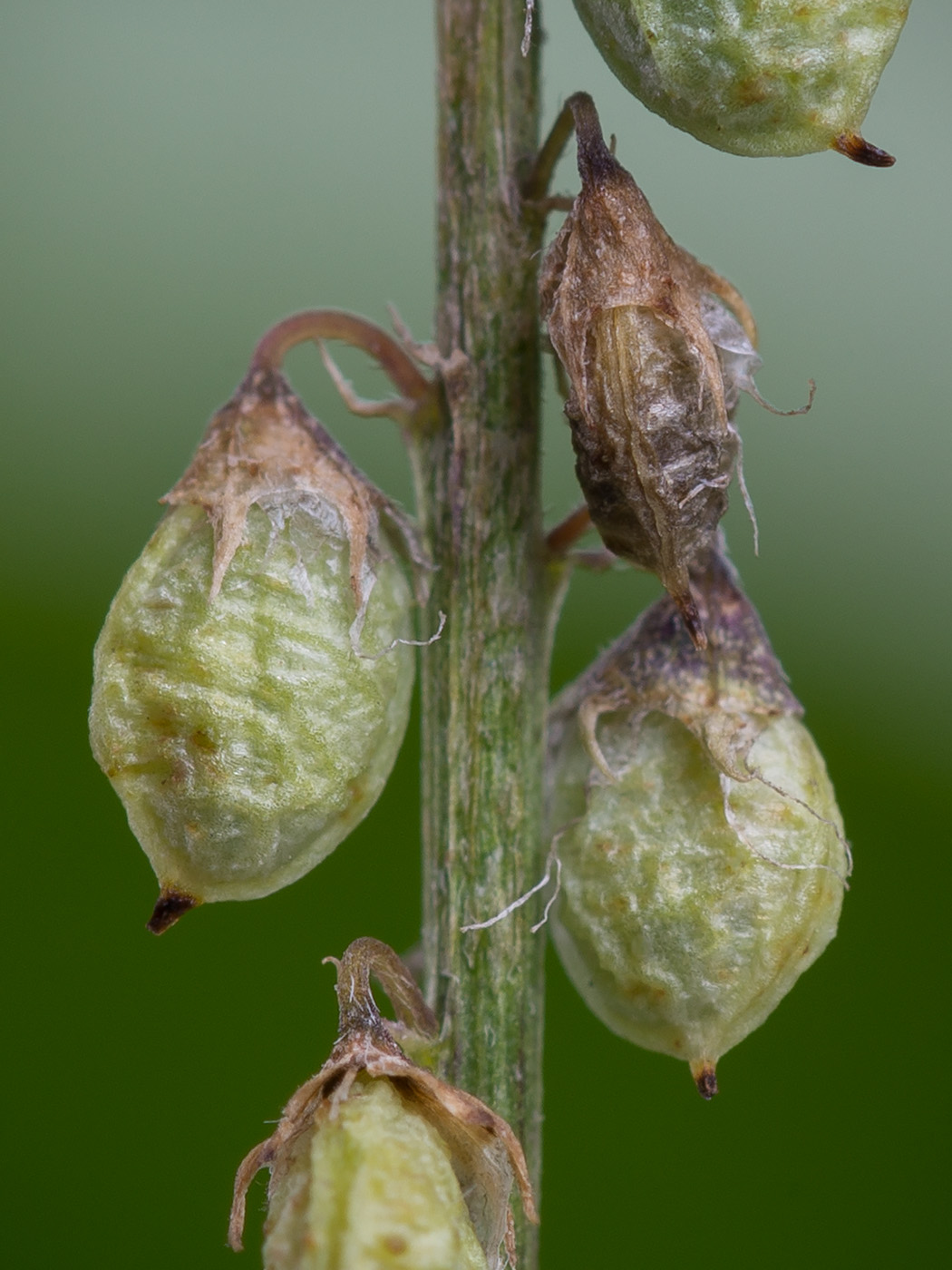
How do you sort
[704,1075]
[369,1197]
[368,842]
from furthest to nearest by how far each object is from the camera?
[368,842] → [704,1075] → [369,1197]

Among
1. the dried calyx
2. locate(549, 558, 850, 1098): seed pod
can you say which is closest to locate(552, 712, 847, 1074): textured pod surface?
locate(549, 558, 850, 1098): seed pod

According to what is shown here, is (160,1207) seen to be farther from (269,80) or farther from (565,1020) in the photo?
(269,80)

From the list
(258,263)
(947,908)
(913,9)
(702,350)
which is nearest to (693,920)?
(702,350)

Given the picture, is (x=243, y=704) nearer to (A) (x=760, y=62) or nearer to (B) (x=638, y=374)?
(B) (x=638, y=374)

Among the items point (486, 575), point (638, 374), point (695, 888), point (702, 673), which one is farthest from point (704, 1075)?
point (638, 374)

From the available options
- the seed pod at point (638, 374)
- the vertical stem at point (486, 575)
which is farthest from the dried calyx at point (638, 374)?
the vertical stem at point (486, 575)

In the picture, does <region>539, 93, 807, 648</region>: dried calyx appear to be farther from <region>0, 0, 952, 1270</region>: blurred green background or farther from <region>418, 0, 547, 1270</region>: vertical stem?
<region>0, 0, 952, 1270</region>: blurred green background

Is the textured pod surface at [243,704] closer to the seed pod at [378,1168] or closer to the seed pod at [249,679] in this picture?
the seed pod at [249,679]
